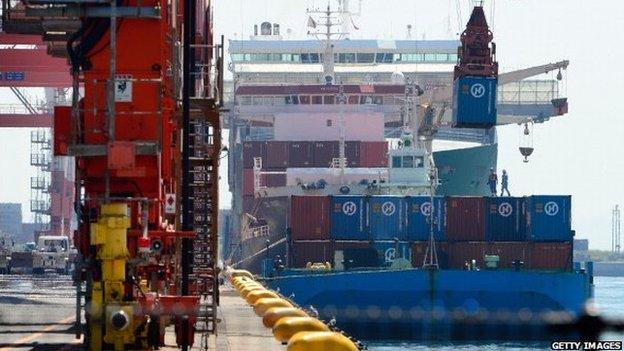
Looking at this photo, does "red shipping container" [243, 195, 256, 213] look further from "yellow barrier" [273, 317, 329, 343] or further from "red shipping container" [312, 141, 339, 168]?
"yellow barrier" [273, 317, 329, 343]

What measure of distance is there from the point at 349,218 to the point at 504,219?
6027 mm

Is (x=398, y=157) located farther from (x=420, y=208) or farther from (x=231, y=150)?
(x=231, y=150)

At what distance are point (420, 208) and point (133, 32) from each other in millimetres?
40771

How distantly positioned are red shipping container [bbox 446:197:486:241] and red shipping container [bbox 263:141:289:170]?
24.8 m

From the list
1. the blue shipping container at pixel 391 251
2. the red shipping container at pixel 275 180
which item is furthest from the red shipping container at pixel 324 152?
Result: the blue shipping container at pixel 391 251

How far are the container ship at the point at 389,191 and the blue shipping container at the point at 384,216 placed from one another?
6 centimetres

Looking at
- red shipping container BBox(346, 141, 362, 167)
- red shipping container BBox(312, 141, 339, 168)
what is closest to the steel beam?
red shipping container BBox(312, 141, 339, 168)

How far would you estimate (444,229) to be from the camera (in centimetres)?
A: 5631

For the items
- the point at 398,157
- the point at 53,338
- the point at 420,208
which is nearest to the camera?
the point at 53,338

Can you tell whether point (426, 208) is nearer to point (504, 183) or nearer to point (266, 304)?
point (504, 183)

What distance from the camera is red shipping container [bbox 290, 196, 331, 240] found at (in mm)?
57406

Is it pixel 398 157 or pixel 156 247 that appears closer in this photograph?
pixel 156 247

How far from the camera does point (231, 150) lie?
89.1 m

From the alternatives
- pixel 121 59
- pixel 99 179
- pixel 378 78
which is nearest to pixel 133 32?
pixel 121 59
